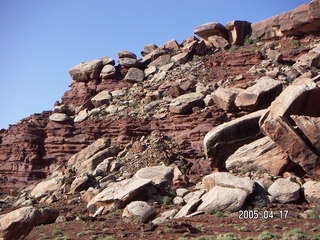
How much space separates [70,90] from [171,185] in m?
20.6

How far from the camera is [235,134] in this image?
18.1m

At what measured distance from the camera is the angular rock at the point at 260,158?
1636cm

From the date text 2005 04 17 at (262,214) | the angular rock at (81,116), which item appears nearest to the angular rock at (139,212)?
the date text 2005 04 17 at (262,214)

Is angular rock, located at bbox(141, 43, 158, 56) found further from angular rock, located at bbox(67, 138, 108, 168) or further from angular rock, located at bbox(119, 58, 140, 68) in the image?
angular rock, located at bbox(67, 138, 108, 168)

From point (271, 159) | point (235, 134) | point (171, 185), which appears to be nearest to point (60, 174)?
point (171, 185)

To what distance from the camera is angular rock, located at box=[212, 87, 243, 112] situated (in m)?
21.9

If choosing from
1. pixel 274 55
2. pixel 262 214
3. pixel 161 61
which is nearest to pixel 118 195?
pixel 262 214

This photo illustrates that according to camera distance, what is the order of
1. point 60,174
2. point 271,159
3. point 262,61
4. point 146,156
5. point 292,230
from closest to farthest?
point 292,230
point 271,159
point 146,156
point 60,174
point 262,61

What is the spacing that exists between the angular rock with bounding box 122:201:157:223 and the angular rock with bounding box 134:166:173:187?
9.65 ft

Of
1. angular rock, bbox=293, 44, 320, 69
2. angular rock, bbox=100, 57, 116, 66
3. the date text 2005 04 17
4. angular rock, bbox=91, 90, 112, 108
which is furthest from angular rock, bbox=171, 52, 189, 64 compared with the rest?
the date text 2005 04 17

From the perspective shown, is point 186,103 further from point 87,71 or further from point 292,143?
point 87,71

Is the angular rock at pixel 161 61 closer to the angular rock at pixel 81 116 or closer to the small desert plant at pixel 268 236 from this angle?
the angular rock at pixel 81 116

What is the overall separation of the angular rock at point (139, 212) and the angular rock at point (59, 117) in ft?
54.6

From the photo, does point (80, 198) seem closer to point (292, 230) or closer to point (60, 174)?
point (60, 174)
